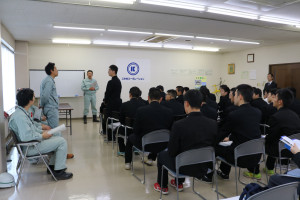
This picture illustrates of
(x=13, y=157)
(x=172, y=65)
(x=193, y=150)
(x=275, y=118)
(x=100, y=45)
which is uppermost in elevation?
(x=100, y=45)

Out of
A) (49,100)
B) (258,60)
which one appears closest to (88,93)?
(49,100)

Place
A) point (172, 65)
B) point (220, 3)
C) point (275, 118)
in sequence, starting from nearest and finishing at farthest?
point (275, 118) < point (220, 3) < point (172, 65)

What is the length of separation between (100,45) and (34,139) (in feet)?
19.9

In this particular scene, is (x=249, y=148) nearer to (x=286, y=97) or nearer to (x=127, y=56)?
(x=286, y=97)

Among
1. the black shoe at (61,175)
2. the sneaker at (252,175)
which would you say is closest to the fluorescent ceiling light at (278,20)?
the sneaker at (252,175)

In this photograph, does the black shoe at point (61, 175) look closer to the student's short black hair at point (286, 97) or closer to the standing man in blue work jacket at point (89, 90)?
the student's short black hair at point (286, 97)

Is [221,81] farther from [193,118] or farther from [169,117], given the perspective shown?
[193,118]

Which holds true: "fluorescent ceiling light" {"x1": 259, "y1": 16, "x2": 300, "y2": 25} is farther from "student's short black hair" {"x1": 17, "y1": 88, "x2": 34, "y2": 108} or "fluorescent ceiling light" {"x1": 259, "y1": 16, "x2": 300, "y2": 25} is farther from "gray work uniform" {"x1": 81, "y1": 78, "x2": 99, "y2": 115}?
"gray work uniform" {"x1": 81, "y1": 78, "x2": 99, "y2": 115}

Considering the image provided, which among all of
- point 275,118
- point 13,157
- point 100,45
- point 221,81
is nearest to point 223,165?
point 275,118

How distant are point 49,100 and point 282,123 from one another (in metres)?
3.58

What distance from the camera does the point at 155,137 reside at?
305cm

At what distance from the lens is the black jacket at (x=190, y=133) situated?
228 cm

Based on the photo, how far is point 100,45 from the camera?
850cm

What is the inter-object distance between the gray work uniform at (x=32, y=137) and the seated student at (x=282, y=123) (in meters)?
2.81
